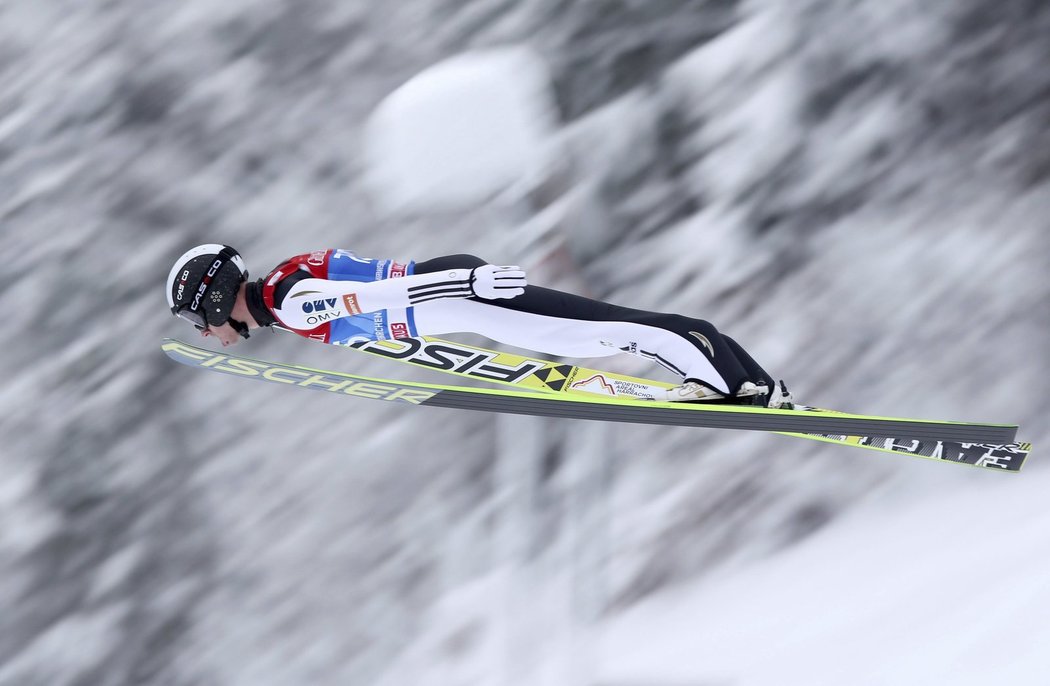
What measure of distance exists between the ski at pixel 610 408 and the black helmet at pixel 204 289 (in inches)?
14.3

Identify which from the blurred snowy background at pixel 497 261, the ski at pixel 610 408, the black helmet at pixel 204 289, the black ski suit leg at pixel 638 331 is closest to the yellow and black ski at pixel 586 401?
the ski at pixel 610 408

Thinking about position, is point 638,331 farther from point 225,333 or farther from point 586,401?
point 225,333

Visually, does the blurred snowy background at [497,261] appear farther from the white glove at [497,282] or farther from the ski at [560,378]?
the white glove at [497,282]

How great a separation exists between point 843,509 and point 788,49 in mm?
2554

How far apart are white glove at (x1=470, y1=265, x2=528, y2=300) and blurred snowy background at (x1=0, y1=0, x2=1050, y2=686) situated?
1849mm

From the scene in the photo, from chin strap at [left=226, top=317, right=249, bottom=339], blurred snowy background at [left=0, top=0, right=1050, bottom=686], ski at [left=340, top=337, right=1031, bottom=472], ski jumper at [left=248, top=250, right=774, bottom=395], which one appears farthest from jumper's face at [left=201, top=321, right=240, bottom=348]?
blurred snowy background at [left=0, top=0, right=1050, bottom=686]

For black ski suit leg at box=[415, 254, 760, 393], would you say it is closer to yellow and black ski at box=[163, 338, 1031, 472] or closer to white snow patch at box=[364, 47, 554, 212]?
yellow and black ski at box=[163, 338, 1031, 472]

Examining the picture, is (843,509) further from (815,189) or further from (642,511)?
(815,189)

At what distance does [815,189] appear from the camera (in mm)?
4984

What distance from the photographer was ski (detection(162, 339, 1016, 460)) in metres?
3.03

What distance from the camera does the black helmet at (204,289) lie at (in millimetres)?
3342

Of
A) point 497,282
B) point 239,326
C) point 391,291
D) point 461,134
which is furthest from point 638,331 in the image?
point 461,134

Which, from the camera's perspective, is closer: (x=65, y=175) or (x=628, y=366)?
(x=628, y=366)

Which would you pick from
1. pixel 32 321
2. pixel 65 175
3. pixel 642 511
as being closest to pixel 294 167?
pixel 65 175
